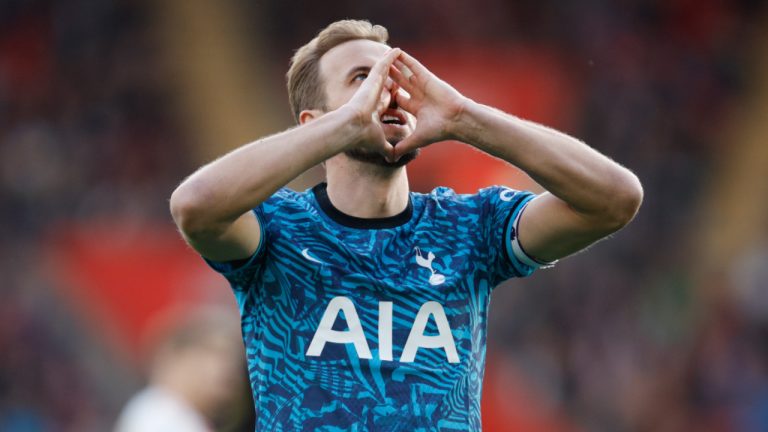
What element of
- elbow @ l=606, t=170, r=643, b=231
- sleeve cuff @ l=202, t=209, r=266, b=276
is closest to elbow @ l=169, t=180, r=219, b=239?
sleeve cuff @ l=202, t=209, r=266, b=276

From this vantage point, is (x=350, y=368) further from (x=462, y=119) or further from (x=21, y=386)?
(x=21, y=386)

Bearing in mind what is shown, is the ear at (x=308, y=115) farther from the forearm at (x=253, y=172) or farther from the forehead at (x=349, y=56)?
the forearm at (x=253, y=172)

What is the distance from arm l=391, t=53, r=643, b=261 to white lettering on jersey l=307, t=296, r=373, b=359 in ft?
1.51

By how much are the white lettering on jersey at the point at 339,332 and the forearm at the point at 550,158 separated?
22.4 inches

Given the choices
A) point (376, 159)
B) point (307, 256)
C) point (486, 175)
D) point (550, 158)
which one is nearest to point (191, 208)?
point (307, 256)

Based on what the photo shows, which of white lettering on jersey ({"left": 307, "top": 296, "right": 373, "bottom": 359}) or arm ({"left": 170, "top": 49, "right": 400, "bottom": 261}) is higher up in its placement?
arm ({"left": 170, "top": 49, "right": 400, "bottom": 261})

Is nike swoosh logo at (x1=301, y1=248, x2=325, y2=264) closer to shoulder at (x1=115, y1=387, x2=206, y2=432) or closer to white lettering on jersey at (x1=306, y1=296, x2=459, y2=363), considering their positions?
white lettering on jersey at (x1=306, y1=296, x2=459, y2=363)

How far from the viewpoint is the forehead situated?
3.54 metres

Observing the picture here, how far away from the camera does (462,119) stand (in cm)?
307

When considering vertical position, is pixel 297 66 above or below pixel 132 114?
below

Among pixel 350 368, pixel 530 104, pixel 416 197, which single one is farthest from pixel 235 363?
pixel 530 104

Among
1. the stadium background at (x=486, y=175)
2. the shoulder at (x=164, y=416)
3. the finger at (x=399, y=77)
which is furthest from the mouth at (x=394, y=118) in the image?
the stadium background at (x=486, y=175)

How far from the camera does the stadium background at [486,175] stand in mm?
10586

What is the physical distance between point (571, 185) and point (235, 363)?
3.70ft
